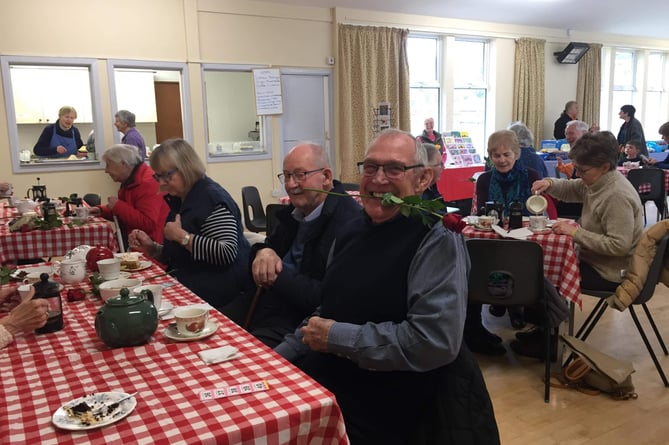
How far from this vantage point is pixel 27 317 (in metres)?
1.42

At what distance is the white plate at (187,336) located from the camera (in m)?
1.38

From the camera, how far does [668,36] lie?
11297 millimetres

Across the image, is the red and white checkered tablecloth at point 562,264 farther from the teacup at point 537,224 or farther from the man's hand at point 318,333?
the man's hand at point 318,333

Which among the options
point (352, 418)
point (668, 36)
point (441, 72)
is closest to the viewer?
point (352, 418)

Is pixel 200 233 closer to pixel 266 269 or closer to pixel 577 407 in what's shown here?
pixel 266 269

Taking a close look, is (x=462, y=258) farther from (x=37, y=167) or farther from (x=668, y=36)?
(x=668, y=36)

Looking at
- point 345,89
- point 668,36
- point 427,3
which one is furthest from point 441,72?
point 668,36

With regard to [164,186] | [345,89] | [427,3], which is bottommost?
[164,186]

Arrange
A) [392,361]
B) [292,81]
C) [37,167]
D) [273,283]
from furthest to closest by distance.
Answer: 1. [292,81]
2. [37,167]
3. [273,283]
4. [392,361]

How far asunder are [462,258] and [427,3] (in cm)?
698

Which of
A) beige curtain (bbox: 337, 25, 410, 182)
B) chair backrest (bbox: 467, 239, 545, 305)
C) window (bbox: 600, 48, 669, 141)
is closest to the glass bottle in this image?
chair backrest (bbox: 467, 239, 545, 305)

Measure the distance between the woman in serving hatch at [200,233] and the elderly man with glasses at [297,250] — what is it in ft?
0.51

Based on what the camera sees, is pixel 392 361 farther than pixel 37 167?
No

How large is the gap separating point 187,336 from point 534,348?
2.25 m
